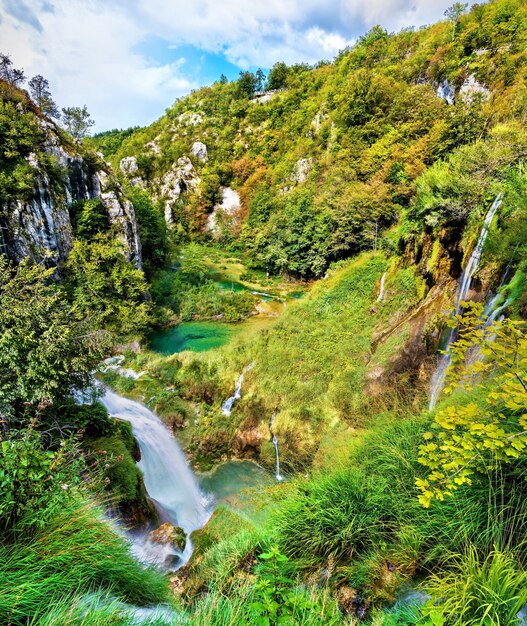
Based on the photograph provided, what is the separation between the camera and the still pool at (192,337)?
2261cm

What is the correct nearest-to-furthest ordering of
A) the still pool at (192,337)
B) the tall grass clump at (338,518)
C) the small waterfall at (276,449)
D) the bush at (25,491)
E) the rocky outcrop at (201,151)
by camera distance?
the bush at (25,491)
the tall grass clump at (338,518)
the small waterfall at (276,449)
the still pool at (192,337)
the rocky outcrop at (201,151)

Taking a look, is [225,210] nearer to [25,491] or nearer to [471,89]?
[471,89]

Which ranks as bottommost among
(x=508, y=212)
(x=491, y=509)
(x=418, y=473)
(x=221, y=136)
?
(x=418, y=473)

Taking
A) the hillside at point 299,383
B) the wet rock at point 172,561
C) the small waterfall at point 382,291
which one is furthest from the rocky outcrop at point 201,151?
the wet rock at point 172,561

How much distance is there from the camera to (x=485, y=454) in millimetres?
3090

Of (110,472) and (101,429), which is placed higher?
(101,429)

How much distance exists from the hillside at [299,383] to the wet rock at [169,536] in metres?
0.07

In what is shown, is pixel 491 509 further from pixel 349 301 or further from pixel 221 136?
pixel 221 136

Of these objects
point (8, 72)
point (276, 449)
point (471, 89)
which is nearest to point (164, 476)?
point (276, 449)

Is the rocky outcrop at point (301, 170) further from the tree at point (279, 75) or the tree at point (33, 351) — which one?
the tree at point (33, 351)

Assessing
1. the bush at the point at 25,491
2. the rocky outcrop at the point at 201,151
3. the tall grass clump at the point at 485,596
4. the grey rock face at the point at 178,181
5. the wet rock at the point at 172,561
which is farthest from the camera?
the rocky outcrop at the point at 201,151

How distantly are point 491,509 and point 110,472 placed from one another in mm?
7600

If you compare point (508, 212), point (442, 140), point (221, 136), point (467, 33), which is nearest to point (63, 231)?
point (508, 212)

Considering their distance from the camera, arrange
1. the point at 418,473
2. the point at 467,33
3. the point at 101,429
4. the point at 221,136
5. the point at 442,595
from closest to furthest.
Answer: the point at 442,595 → the point at 418,473 → the point at 101,429 → the point at 467,33 → the point at 221,136
